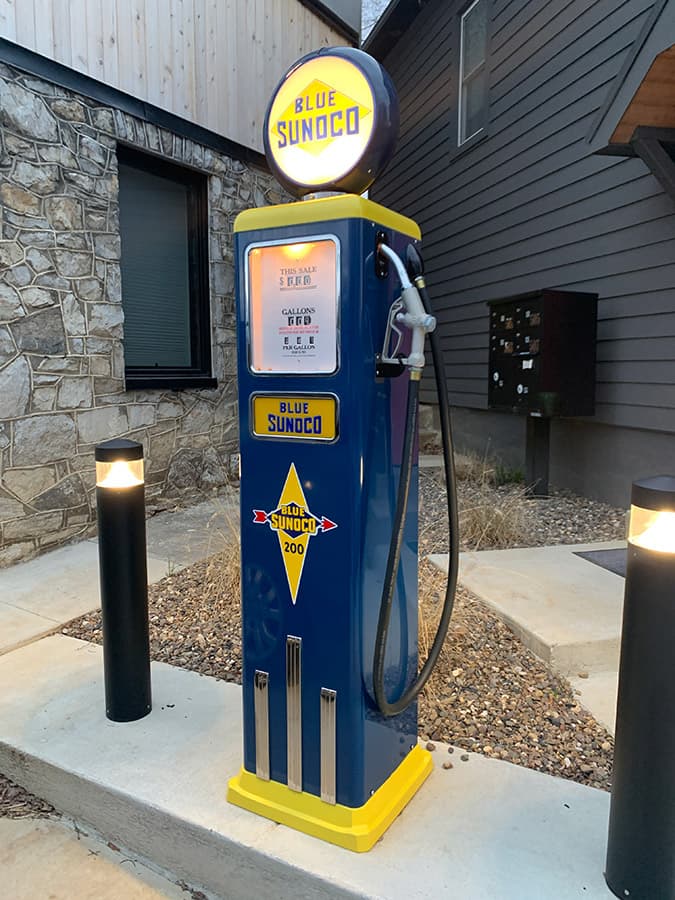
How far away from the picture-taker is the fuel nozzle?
1464 millimetres

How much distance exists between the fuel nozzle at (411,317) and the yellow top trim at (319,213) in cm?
8

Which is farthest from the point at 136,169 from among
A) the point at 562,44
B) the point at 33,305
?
the point at 562,44

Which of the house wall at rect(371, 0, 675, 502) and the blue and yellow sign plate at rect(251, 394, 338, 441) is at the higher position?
the house wall at rect(371, 0, 675, 502)

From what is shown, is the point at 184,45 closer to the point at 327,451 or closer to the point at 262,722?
the point at 327,451

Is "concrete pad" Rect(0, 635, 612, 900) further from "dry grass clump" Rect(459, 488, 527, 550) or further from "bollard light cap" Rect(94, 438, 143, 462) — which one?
"dry grass clump" Rect(459, 488, 527, 550)

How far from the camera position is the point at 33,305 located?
3.85m

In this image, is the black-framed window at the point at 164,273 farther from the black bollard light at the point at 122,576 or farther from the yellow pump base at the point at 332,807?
the yellow pump base at the point at 332,807

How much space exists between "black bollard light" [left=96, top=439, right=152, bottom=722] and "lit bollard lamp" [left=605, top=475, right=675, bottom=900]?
1.45 metres

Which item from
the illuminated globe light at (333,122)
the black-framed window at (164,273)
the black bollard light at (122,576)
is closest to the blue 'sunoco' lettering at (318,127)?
the illuminated globe light at (333,122)

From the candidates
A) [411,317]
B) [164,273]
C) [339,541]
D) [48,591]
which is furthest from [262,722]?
[164,273]

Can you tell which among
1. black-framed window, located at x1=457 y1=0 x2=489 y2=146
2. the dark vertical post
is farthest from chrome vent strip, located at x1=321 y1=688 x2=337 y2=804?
black-framed window, located at x1=457 y1=0 x2=489 y2=146

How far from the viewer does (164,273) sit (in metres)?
5.07

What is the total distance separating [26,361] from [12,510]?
2.82ft

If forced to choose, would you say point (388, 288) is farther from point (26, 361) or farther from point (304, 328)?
point (26, 361)
